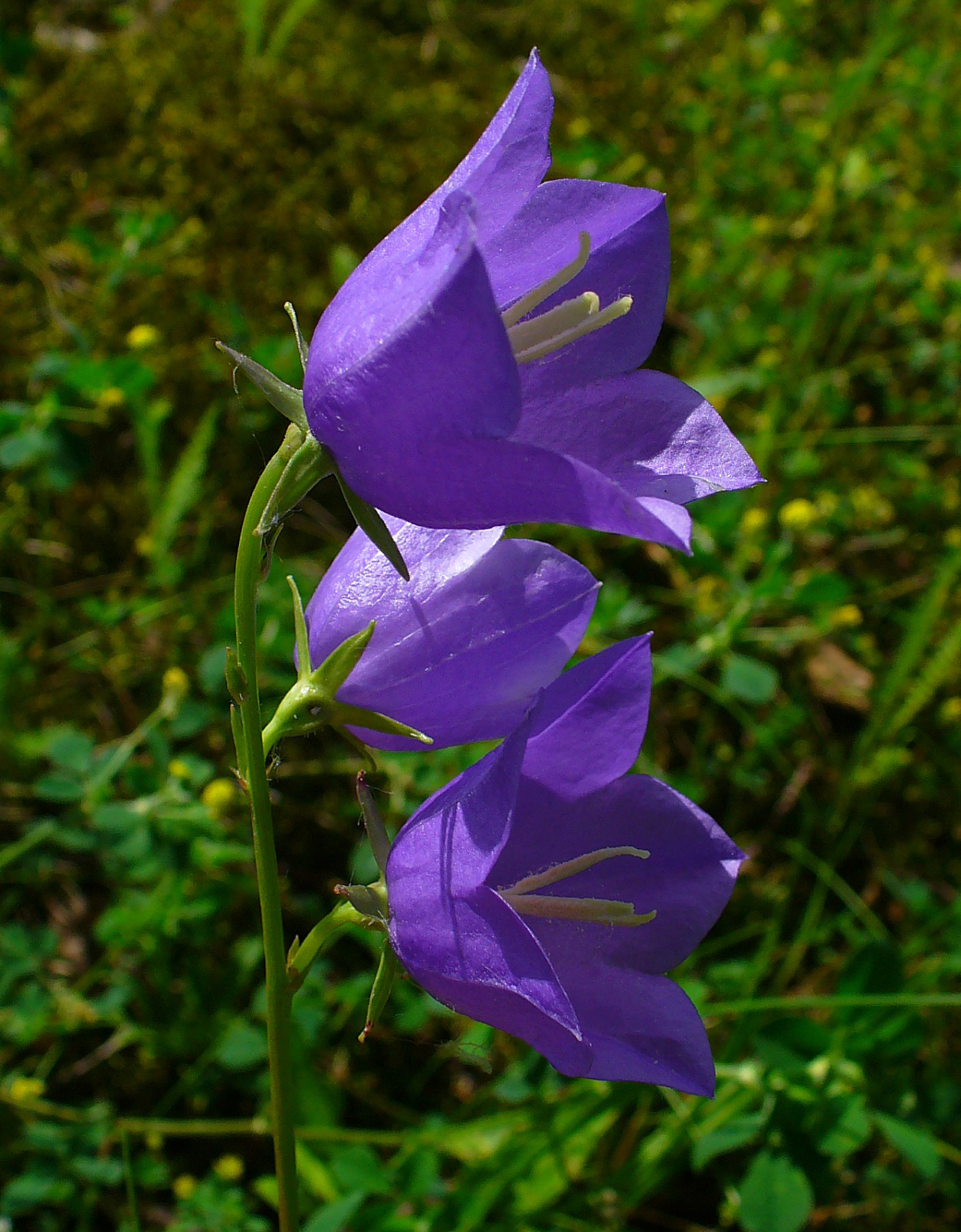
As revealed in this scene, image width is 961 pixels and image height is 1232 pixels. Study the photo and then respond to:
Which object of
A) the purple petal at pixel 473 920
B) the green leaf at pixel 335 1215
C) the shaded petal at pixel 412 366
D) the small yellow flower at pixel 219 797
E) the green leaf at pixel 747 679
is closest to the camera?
the shaded petal at pixel 412 366

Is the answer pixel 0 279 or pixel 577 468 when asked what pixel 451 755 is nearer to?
pixel 577 468

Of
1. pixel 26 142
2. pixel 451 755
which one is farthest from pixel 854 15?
pixel 451 755

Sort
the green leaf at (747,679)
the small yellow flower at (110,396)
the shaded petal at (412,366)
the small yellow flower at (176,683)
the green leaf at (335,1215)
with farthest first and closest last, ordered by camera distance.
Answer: the small yellow flower at (110,396), the green leaf at (747,679), the small yellow flower at (176,683), the green leaf at (335,1215), the shaded petal at (412,366)

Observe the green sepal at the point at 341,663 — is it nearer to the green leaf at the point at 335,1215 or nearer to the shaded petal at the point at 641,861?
the shaded petal at the point at 641,861

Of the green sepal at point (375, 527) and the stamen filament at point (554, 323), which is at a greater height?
the stamen filament at point (554, 323)

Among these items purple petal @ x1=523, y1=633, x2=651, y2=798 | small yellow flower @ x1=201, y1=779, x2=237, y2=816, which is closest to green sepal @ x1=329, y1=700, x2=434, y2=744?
purple petal @ x1=523, y1=633, x2=651, y2=798

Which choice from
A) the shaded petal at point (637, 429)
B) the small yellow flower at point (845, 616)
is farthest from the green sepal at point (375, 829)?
the small yellow flower at point (845, 616)

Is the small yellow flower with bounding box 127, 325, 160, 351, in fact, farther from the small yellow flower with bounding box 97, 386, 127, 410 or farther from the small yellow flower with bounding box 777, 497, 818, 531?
the small yellow flower with bounding box 777, 497, 818, 531

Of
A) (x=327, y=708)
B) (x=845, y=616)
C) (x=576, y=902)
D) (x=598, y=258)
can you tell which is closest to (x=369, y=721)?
(x=327, y=708)

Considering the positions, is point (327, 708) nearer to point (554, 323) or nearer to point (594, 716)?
point (594, 716)
